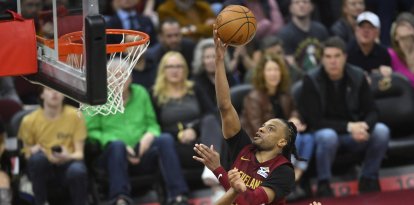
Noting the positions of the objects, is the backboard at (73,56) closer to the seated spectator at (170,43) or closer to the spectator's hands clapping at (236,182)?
the spectator's hands clapping at (236,182)

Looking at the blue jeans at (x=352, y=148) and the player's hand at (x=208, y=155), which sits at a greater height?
the player's hand at (x=208, y=155)

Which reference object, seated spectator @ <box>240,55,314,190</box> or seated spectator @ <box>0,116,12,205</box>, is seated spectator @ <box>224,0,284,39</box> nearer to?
seated spectator @ <box>240,55,314,190</box>

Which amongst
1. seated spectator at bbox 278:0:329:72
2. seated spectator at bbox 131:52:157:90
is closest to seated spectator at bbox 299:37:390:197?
seated spectator at bbox 278:0:329:72

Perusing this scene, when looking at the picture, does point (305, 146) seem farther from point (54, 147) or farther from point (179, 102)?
point (54, 147)

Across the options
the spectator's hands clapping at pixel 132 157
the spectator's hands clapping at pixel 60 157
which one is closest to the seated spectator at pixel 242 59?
the spectator's hands clapping at pixel 132 157

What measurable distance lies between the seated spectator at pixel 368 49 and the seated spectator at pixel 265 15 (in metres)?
1.19

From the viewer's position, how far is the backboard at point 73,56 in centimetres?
602

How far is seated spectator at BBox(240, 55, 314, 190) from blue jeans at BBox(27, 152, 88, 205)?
1.59m

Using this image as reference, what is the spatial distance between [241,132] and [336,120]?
9.95 ft

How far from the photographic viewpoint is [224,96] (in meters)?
6.60

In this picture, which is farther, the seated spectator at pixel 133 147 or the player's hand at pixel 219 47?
the seated spectator at pixel 133 147

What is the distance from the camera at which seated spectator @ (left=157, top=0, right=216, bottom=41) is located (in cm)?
1121

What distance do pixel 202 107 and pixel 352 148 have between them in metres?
1.47

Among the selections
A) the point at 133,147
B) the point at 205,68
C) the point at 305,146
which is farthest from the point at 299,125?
the point at 133,147
